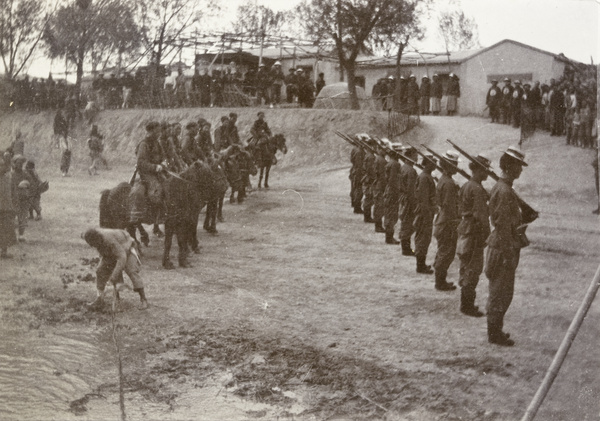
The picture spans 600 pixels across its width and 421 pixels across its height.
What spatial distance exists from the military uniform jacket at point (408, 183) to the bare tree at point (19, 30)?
203 inches

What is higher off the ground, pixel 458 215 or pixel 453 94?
pixel 453 94

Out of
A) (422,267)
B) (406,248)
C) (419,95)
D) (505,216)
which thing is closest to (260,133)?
(406,248)

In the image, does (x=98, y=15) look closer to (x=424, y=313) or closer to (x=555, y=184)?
(x=424, y=313)

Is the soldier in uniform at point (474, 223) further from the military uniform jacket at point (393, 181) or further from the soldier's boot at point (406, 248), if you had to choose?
the military uniform jacket at point (393, 181)

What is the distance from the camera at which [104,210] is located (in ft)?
23.9

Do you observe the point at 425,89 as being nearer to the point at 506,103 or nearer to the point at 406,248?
the point at 506,103

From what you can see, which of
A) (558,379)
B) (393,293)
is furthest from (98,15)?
(558,379)

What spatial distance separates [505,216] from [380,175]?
5.18 meters

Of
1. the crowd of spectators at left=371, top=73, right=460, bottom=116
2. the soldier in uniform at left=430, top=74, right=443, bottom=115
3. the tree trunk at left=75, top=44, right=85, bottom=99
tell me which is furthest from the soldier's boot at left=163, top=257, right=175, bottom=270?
the soldier in uniform at left=430, top=74, right=443, bottom=115

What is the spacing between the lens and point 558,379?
579 centimetres

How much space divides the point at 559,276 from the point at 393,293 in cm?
191

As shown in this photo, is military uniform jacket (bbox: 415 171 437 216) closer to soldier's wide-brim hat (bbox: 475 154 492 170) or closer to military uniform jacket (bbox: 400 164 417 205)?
military uniform jacket (bbox: 400 164 417 205)

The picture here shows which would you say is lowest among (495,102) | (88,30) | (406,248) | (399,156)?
(406,248)

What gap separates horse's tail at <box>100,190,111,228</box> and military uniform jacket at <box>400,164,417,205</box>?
4158 mm
